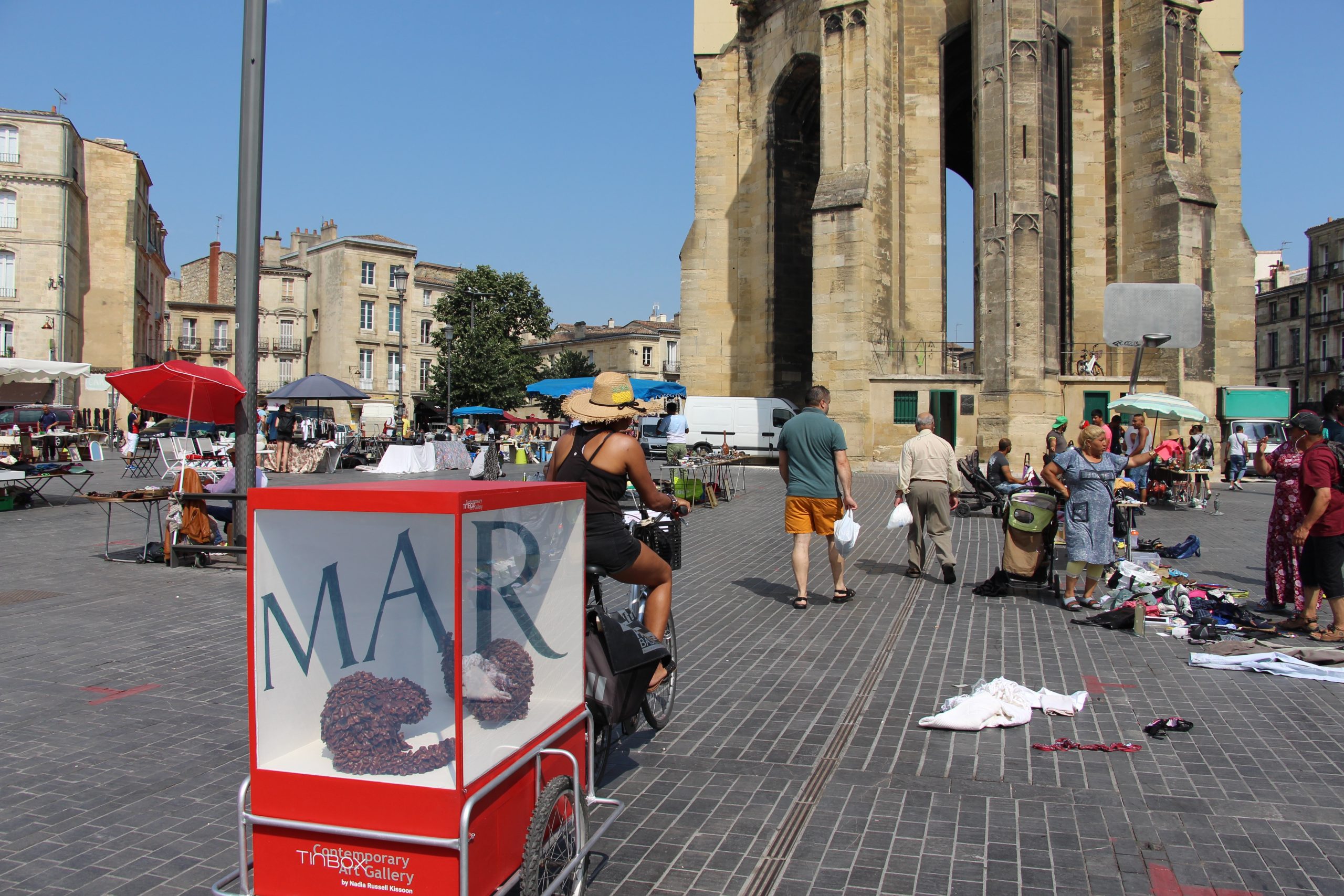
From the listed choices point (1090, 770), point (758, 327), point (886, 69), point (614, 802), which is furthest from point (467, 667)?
point (758, 327)

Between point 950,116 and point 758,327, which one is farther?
point 950,116

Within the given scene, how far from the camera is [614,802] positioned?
→ 315 centimetres

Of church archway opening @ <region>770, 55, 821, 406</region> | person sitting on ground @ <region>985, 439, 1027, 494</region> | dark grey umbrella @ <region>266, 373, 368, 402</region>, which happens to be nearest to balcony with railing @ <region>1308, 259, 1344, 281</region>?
church archway opening @ <region>770, 55, 821, 406</region>

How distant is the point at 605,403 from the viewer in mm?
4359

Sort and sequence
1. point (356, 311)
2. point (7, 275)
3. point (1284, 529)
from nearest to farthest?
point (1284, 529) → point (7, 275) → point (356, 311)

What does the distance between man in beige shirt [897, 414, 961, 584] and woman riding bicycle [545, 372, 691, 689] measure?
5348mm

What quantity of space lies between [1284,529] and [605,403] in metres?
6.27

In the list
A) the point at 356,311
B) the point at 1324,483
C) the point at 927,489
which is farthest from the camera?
the point at 356,311

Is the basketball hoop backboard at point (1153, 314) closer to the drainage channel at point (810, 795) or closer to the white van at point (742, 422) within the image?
the drainage channel at point (810, 795)

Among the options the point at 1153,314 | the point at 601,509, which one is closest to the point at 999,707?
the point at 601,509

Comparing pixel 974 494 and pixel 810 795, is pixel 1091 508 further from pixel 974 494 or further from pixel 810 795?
pixel 974 494

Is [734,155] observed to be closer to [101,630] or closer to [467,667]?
[101,630]

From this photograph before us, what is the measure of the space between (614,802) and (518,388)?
175ft

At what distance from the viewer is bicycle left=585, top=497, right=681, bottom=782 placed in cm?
385
